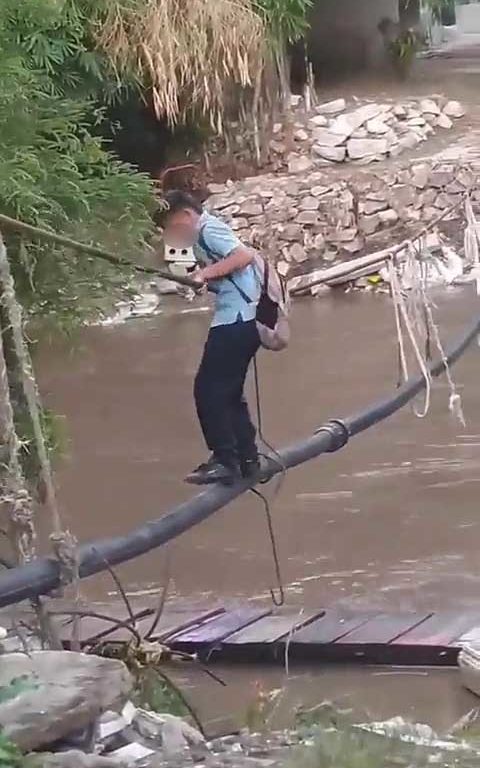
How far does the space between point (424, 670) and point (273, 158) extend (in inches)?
366

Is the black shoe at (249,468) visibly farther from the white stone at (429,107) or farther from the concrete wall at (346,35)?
the concrete wall at (346,35)

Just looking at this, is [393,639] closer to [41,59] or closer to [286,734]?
[286,734]

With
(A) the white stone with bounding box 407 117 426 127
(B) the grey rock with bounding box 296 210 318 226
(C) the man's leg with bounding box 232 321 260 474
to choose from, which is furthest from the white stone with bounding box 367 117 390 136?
(C) the man's leg with bounding box 232 321 260 474

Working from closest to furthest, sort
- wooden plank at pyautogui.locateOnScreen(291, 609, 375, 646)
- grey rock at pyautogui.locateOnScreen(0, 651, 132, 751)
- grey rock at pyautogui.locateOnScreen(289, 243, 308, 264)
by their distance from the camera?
grey rock at pyautogui.locateOnScreen(0, 651, 132, 751) → wooden plank at pyautogui.locateOnScreen(291, 609, 375, 646) → grey rock at pyautogui.locateOnScreen(289, 243, 308, 264)

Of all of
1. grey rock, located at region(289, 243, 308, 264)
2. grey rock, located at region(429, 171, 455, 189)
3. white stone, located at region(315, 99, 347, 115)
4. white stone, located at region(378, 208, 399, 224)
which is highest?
white stone, located at region(315, 99, 347, 115)

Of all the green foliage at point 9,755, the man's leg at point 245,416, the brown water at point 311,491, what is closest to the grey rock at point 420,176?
the brown water at point 311,491

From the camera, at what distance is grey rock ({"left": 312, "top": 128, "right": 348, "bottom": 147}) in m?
12.8

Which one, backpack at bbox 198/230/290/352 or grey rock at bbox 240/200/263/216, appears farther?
grey rock at bbox 240/200/263/216

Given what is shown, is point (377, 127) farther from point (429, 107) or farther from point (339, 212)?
point (339, 212)

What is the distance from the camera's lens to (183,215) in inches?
140

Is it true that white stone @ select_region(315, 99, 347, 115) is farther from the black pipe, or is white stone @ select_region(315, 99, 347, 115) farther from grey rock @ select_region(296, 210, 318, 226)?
the black pipe

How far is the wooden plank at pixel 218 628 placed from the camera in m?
4.29

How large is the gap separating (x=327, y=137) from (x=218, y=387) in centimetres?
956

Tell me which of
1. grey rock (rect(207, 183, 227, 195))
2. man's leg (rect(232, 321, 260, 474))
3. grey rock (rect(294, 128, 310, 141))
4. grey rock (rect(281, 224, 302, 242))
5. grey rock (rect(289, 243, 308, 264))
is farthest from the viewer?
grey rock (rect(294, 128, 310, 141))
